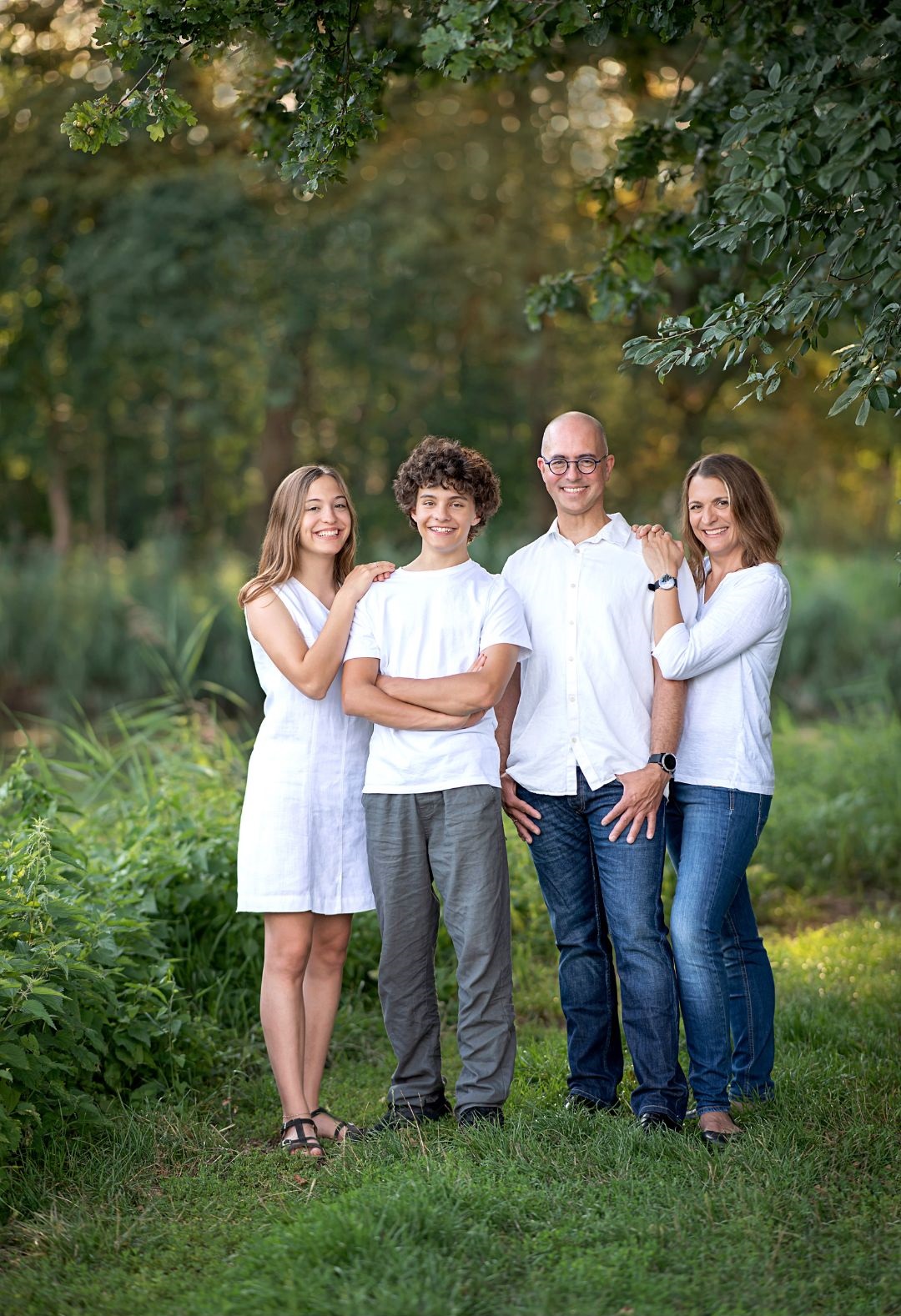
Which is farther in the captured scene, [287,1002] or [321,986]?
[321,986]

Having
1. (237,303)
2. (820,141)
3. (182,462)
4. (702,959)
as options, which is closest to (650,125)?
(820,141)

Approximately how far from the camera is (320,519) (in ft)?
13.1

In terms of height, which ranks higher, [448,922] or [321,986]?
[448,922]

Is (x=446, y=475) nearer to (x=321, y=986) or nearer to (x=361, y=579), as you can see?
(x=361, y=579)

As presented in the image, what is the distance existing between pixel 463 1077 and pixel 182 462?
76.6 ft

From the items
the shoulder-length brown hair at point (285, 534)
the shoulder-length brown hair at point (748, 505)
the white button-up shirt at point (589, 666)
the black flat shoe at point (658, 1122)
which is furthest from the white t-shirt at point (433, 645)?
the black flat shoe at point (658, 1122)

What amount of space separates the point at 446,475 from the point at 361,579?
388 millimetres

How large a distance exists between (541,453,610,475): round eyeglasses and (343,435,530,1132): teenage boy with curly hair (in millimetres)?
213

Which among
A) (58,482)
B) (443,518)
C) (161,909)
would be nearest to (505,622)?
(443,518)

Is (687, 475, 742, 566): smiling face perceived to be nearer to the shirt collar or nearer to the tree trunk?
the shirt collar

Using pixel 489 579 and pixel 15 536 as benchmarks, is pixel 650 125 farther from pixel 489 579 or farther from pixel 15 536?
pixel 15 536

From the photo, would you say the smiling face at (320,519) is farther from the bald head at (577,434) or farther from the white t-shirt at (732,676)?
the white t-shirt at (732,676)

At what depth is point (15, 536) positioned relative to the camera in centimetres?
1464

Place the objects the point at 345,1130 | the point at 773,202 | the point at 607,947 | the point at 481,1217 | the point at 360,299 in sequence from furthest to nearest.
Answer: the point at 360,299 → the point at 607,947 → the point at 345,1130 → the point at 773,202 → the point at 481,1217
